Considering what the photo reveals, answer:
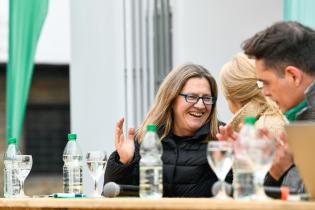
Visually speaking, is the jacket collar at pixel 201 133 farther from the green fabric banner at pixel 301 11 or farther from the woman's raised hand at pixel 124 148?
the green fabric banner at pixel 301 11

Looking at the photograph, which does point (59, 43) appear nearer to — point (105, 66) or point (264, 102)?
point (105, 66)

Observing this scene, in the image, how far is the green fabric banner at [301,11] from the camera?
17.0 ft

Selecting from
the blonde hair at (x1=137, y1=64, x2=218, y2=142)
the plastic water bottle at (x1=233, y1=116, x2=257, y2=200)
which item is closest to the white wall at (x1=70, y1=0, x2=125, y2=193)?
the blonde hair at (x1=137, y1=64, x2=218, y2=142)

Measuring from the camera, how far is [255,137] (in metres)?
2.93

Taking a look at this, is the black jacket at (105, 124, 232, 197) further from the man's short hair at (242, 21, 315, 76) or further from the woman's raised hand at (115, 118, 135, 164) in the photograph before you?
the man's short hair at (242, 21, 315, 76)

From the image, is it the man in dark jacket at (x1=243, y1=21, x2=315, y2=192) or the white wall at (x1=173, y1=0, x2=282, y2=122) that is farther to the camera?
the white wall at (x1=173, y1=0, x2=282, y2=122)

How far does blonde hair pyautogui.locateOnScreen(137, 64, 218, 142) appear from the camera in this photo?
427cm

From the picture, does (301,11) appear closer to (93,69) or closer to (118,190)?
(93,69)

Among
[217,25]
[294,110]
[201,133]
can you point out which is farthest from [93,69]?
[294,110]

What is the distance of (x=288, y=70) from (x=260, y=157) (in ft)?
1.31

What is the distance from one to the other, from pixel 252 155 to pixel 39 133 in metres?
10.1

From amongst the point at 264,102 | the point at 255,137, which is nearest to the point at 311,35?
the point at 255,137

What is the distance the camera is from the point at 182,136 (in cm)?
428

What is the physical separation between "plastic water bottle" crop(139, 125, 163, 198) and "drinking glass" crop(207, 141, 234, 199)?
220 mm
